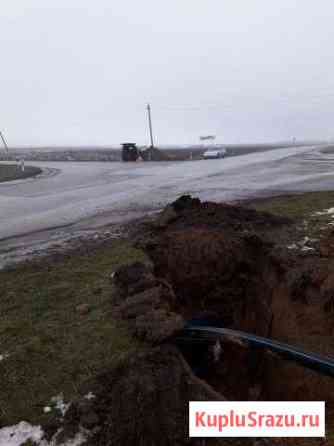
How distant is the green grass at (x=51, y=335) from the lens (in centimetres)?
302

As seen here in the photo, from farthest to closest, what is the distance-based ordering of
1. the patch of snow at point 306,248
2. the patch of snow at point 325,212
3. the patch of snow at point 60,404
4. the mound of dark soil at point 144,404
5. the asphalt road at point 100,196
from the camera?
the asphalt road at point 100,196, the patch of snow at point 325,212, the patch of snow at point 306,248, the patch of snow at point 60,404, the mound of dark soil at point 144,404

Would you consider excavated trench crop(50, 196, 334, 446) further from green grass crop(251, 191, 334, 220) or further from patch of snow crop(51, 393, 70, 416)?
green grass crop(251, 191, 334, 220)

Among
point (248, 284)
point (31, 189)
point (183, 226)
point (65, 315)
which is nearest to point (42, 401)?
point (65, 315)

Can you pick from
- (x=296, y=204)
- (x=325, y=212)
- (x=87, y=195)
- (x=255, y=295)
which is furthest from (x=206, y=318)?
(x=87, y=195)

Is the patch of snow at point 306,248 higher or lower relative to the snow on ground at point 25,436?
higher

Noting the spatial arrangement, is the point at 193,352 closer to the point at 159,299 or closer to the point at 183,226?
the point at 159,299

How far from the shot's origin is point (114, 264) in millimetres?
5934

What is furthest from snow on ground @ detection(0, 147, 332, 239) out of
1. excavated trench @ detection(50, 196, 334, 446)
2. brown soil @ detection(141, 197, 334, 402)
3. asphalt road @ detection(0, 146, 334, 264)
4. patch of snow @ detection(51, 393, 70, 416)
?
patch of snow @ detection(51, 393, 70, 416)

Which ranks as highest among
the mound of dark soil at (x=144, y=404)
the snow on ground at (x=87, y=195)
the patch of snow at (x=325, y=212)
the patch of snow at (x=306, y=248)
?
the snow on ground at (x=87, y=195)

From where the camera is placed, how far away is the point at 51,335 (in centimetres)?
382

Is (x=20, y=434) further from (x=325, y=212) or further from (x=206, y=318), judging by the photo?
(x=325, y=212)

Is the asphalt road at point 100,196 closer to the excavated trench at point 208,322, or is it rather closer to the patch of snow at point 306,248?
the excavated trench at point 208,322

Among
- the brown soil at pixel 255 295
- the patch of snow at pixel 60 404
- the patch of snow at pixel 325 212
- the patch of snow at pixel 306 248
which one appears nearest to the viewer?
the patch of snow at pixel 60 404

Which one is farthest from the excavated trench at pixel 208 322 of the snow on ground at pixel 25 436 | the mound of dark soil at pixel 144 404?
the snow on ground at pixel 25 436
